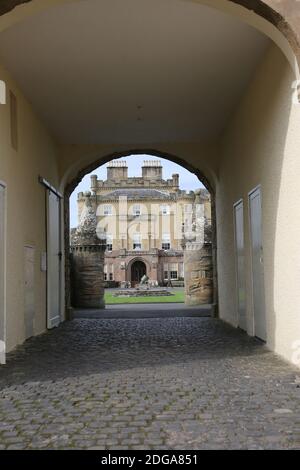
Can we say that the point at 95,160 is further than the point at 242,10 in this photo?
Yes

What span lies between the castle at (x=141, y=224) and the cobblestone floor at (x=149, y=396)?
55698mm

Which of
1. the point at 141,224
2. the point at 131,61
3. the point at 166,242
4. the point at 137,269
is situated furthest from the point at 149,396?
the point at 141,224

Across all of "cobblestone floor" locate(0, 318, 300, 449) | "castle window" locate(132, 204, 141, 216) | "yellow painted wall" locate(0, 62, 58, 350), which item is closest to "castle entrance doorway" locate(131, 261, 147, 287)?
"castle window" locate(132, 204, 141, 216)

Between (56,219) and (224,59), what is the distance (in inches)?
256

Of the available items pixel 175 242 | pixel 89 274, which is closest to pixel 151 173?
pixel 175 242

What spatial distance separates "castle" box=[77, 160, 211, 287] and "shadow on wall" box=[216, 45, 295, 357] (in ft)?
173

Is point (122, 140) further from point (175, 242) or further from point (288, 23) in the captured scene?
point (175, 242)

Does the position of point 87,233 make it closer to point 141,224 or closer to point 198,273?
point 198,273

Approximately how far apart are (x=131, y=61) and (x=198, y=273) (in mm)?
11198

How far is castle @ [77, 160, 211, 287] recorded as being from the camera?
2576 inches

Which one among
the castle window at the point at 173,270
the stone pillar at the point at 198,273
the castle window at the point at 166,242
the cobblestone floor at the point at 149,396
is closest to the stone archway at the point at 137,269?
the castle window at the point at 173,270

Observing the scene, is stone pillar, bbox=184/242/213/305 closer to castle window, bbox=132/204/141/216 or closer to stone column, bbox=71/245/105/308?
stone column, bbox=71/245/105/308
